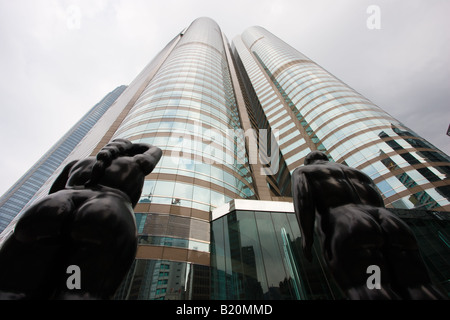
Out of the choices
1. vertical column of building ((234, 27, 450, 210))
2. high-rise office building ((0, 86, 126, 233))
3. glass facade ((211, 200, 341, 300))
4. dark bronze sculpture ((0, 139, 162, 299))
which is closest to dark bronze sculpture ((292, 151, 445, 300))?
dark bronze sculpture ((0, 139, 162, 299))

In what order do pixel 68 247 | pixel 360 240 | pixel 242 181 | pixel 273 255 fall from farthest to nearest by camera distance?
pixel 242 181 → pixel 273 255 → pixel 360 240 → pixel 68 247

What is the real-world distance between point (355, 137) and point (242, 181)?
51.3ft

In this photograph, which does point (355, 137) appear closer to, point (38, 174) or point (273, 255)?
point (273, 255)

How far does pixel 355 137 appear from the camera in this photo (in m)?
22.3

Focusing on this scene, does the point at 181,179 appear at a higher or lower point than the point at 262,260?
higher

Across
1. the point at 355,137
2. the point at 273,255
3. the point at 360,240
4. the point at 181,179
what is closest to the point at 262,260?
the point at 273,255

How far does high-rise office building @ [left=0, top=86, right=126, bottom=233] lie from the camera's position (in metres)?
75.7

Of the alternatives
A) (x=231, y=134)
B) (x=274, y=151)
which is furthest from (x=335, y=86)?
(x=231, y=134)

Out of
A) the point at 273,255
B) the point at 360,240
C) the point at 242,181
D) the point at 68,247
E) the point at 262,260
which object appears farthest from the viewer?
the point at 242,181

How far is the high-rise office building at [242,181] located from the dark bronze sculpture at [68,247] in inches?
253

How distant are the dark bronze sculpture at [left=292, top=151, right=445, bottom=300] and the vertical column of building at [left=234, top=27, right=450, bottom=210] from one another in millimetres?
19551

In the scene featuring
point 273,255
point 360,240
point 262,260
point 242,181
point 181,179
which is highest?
point 242,181

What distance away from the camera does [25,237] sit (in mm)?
1798
